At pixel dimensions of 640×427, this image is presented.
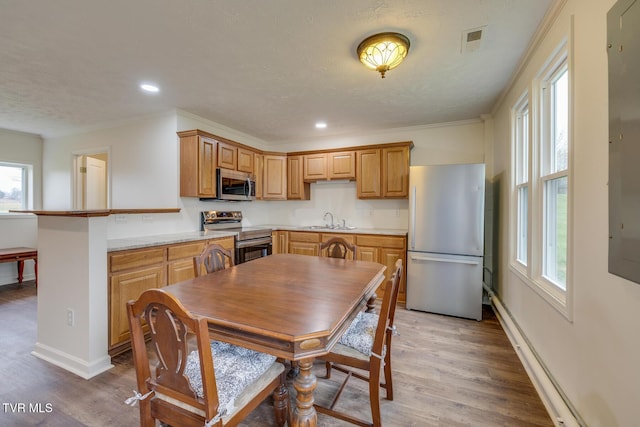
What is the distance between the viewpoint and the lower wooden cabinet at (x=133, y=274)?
229 centimetres

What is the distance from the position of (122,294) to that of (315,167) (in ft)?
10.2

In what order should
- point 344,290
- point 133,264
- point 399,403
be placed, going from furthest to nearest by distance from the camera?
point 133,264
point 399,403
point 344,290

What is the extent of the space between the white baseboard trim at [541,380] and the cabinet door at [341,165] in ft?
8.81

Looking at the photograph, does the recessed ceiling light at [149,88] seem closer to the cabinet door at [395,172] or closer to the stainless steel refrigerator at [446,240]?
the cabinet door at [395,172]

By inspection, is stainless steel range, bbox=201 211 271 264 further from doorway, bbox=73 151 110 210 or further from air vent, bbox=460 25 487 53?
air vent, bbox=460 25 487 53

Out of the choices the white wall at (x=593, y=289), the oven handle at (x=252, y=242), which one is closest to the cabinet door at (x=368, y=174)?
the oven handle at (x=252, y=242)

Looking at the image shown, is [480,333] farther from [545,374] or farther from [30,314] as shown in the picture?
[30,314]

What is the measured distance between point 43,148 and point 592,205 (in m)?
7.38

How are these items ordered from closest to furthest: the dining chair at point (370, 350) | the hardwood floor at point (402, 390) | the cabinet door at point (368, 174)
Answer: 1. the dining chair at point (370, 350)
2. the hardwood floor at point (402, 390)
3. the cabinet door at point (368, 174)

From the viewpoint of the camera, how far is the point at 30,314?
3164 mm

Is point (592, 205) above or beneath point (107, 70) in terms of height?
beneath

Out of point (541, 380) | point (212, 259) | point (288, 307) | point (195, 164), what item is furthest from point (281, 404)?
point (195, 164)

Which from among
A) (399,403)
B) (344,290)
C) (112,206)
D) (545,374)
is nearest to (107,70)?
(112,206)

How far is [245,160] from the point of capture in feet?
14.1
